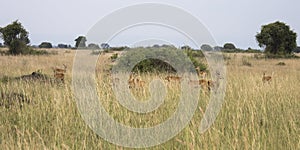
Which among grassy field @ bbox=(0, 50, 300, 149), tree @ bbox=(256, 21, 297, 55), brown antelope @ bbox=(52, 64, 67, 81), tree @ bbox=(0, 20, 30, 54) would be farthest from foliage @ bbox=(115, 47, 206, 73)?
tree @ bbox=(256, 21, 297, 55)

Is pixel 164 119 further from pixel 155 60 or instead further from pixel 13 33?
pixel 13 33

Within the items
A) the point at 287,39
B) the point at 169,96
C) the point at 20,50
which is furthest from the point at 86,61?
the point at 287,39

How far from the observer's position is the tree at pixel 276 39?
35.2m

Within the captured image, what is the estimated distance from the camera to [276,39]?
116ft

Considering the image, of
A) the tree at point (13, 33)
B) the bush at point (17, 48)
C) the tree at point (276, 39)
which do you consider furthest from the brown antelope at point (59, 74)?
the tree at point (276, 39)

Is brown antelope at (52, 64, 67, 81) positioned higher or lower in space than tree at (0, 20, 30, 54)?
lower

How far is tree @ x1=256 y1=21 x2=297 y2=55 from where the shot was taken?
35.2m

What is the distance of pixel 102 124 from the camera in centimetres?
398

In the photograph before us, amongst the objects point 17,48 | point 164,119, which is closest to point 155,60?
point 164,119

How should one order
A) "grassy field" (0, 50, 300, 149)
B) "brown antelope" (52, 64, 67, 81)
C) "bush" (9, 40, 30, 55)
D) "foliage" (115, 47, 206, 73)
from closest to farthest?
"grassy field" (0, 50, 300, 149) < "brown antelope" (52, 64, 67, 81) < "foliage" (115, 47, 206, 73) < "bush" (9, 40, 30, 55)

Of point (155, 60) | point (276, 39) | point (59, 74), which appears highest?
point (276, 39)

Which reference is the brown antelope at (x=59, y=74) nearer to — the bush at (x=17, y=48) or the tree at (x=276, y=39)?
the bush at (x=17, y=48)

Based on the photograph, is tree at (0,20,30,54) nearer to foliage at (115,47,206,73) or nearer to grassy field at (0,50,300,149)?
foliage at (115,47,206,73)

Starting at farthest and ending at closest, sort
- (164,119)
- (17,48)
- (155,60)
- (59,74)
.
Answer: (17,48) → (155,60) → (59,74) → (164,119)
